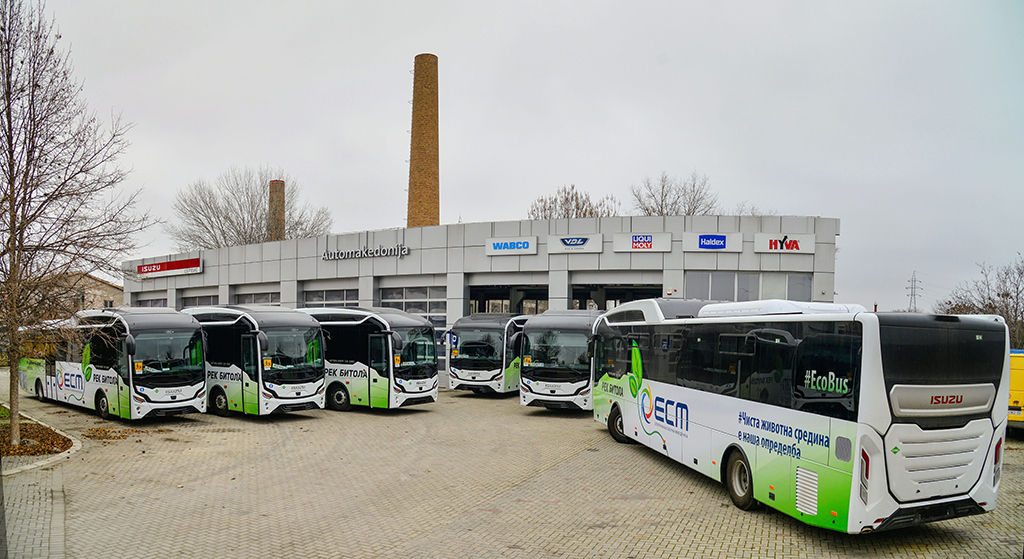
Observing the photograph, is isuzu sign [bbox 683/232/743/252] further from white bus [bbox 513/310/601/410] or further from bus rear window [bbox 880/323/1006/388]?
bus rear window [bbox 880/323/1006/388]

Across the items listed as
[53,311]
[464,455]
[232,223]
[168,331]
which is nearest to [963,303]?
[464,455]

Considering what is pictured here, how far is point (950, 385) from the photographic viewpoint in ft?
22.6

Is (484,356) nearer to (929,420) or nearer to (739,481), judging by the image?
(739,481)

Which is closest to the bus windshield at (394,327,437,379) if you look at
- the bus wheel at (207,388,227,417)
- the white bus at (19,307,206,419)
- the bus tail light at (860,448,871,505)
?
the bus wheel at (207,388,227,417)

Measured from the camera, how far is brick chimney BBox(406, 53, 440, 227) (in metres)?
35.6

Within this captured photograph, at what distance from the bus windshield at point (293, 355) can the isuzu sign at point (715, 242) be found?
14.8 metres

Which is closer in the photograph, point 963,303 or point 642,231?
point 642,231

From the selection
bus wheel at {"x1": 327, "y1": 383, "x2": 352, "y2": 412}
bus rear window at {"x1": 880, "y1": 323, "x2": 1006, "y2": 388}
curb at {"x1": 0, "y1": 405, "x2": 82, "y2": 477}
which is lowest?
bus wheel at {"x1": 327, "y1": 383, "x2": 352, "y2": 412}

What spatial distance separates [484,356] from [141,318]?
10.7m

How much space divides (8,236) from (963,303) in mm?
38188

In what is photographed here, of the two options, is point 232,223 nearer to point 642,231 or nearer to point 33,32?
point 642,231

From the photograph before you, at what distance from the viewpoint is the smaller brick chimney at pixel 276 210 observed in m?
52.3

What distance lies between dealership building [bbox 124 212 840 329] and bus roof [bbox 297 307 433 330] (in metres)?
5.77

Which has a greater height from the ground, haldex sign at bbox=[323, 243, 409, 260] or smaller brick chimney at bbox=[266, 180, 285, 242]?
smaller brick chimney at bbox=[266, 180, 285, 242]
